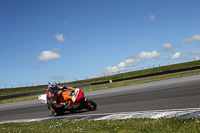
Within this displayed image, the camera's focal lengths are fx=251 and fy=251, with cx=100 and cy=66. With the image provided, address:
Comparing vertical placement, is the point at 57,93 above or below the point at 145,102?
above

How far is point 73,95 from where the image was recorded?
11.0m

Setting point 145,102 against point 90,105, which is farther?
point 90,105

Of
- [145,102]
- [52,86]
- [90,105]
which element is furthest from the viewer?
[90,105]

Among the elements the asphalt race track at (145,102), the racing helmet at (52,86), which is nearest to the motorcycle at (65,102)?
the racing helmet at (52,86)

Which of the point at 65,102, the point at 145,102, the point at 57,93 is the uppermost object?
the point at 57,93

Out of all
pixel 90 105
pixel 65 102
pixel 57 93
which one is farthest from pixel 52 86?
pixel 90 105

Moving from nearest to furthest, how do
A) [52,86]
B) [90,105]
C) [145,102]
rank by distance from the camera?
[52,86], [145,102], [90,105]

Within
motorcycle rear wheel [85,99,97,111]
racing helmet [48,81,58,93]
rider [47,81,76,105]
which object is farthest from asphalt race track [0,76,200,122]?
racing helmet [48,81,58,93]

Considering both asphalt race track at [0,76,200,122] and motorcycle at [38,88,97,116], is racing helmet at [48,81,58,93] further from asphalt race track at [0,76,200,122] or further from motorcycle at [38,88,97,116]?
asphalt race track at [0,76,200,122]

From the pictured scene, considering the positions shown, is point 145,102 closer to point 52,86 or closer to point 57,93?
point 57,93

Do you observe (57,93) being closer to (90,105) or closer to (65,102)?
(65,102)

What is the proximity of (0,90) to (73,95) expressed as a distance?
231 feet

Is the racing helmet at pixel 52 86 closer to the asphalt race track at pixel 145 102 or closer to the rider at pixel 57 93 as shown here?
the rider at pixel 57 93

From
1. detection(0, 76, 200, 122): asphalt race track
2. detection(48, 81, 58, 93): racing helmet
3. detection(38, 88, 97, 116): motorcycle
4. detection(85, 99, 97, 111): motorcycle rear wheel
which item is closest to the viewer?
detection(0, 76, 200, 122): asphalt race track
